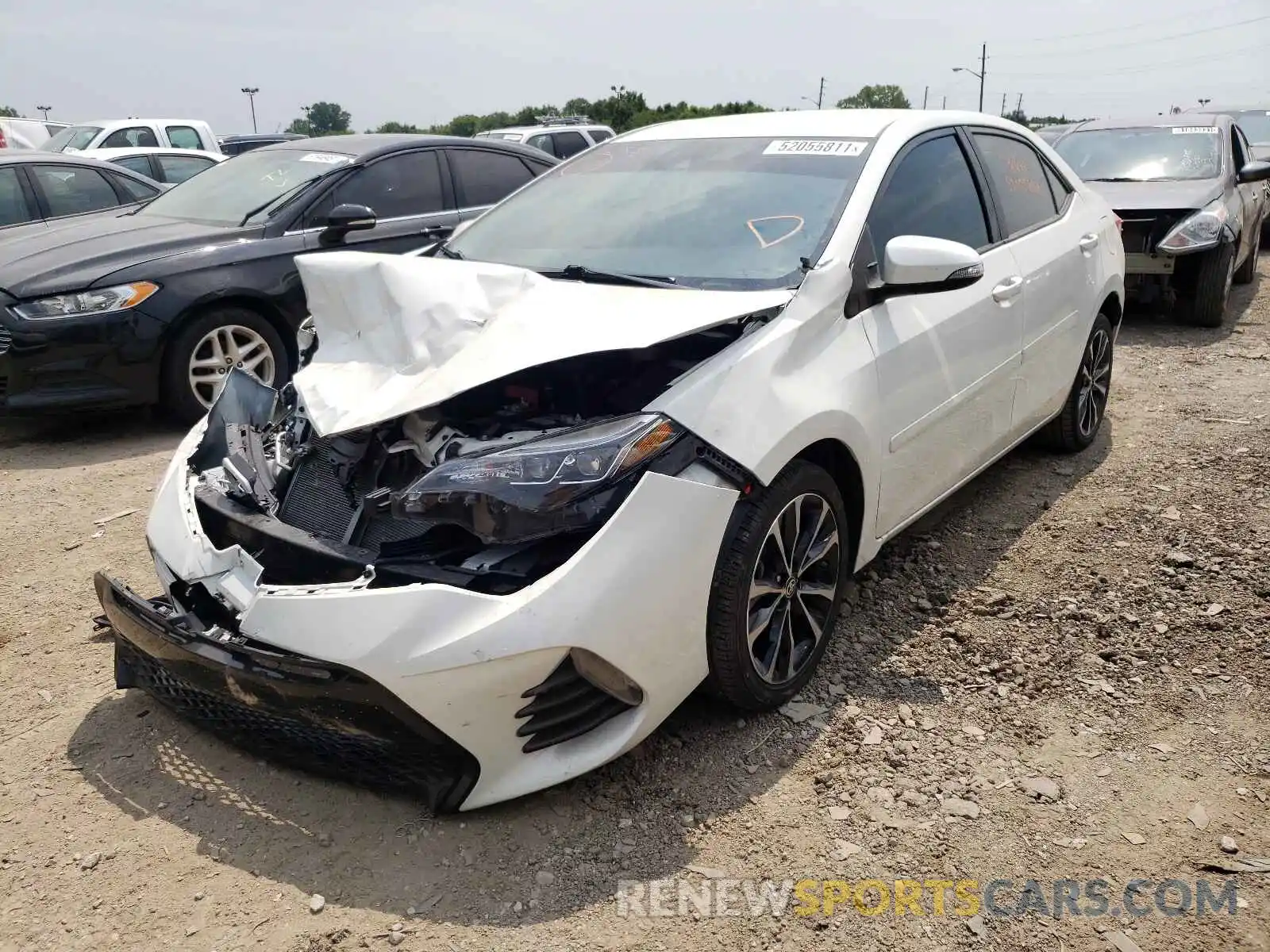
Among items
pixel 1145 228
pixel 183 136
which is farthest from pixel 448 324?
pixel 183 136

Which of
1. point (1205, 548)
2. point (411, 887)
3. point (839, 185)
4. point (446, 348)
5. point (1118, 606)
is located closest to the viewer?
point (411, 887)

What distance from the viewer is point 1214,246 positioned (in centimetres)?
770

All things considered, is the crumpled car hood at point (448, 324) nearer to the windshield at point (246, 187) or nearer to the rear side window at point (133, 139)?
the windshield at point (246, 187)

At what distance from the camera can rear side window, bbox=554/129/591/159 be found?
1573 cm

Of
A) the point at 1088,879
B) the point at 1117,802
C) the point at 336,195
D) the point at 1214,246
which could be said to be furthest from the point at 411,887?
the point at 1214,246

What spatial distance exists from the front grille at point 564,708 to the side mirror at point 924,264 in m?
1.54

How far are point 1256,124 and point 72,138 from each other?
15104 millimetres

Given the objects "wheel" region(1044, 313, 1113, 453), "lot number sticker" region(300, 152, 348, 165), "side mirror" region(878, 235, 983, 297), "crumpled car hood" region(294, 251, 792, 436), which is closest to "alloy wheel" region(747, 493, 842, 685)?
"crumpled car hood" region(294, 251, 792, 436)

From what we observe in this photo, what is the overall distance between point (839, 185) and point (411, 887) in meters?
2.44

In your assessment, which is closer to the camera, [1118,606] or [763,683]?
[763,683]

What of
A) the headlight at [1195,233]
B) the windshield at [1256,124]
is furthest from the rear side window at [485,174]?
the windshield at [1256,124]

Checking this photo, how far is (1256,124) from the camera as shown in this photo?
13.2 metres

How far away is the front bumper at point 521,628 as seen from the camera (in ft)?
7.48

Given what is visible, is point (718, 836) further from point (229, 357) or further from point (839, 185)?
point (229, 357)
